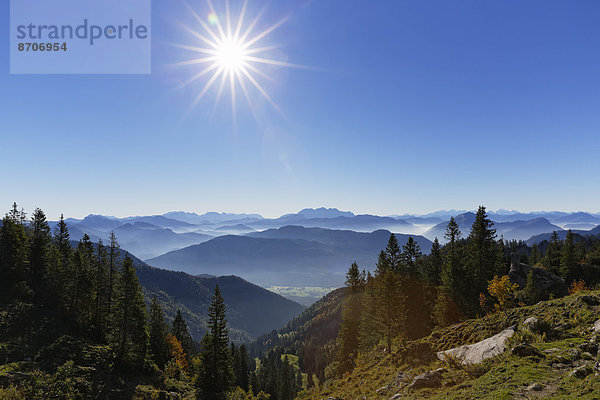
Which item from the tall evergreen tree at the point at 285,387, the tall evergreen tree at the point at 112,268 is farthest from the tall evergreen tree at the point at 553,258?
the tall evergreen tree at the point at 112,268

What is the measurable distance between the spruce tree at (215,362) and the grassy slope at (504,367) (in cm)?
1659

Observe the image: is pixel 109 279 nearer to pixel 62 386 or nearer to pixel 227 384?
pixel 62 386

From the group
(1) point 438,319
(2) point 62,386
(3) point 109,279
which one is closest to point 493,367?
(1) point 438,319

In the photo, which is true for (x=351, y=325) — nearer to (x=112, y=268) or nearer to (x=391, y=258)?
(x=391, y=258)

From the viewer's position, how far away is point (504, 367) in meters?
16.3

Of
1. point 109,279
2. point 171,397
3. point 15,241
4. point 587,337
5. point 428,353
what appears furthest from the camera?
point 15,241

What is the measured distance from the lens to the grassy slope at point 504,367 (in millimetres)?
13258

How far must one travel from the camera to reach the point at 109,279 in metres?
49.6

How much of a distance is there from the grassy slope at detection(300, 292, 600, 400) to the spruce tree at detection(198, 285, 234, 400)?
54.4 feet

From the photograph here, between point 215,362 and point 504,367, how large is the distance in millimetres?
36945

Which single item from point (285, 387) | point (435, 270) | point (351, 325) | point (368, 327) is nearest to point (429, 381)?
point (368, 327)

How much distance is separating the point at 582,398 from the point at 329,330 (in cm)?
18842

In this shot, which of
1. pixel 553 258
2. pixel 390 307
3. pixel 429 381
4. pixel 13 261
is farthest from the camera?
pixel 553 258

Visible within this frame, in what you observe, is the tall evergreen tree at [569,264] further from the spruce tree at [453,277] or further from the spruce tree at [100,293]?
the spruce tree at [100,293]
